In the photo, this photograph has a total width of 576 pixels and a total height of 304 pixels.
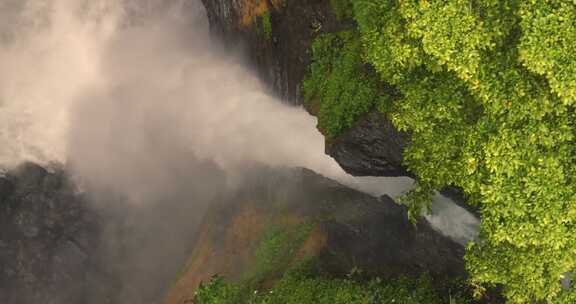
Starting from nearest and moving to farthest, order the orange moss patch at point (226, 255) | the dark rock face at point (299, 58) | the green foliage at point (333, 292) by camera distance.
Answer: the dark rock face at point (299, 58) < the green foliage at point (333, 292) < the orange moss patch at point (226, 255)

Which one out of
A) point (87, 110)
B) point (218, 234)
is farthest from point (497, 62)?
point (87, 110)

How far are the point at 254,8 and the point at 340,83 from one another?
209 inches

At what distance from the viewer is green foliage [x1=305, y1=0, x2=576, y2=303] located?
293 inches

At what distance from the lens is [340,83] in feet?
39.6

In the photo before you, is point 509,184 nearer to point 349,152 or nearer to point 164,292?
point 349,152

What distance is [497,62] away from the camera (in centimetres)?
818

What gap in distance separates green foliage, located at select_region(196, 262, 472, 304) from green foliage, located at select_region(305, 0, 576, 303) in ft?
10.5

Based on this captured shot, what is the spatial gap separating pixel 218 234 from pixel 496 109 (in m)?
13.9

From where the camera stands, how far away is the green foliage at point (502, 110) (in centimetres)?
744

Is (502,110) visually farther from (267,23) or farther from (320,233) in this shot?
(267,23)

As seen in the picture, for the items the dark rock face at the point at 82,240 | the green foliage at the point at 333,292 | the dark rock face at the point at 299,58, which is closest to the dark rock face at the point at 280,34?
the dark rock face at the point at 299,58

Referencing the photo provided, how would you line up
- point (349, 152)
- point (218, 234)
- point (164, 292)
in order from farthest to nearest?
point (164, 292)
point (218, 234)
point (349, 152)

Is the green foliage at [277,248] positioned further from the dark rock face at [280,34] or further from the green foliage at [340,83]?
the green foliage at [340,83]

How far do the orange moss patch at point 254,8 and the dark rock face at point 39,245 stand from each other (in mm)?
15208
